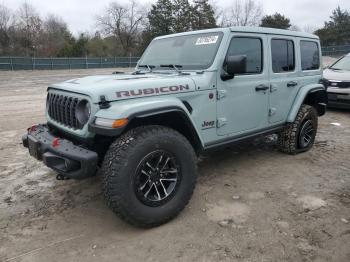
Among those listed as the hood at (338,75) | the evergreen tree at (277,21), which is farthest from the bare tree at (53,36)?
the hood at (338,75)

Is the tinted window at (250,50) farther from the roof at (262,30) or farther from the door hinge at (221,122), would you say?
the door hinge at (221,122)

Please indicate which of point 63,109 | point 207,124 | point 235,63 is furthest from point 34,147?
point 235,63

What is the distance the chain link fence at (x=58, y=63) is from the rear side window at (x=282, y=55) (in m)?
29.7

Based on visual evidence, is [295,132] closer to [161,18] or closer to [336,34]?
[161,18]

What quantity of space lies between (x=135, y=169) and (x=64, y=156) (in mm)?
667

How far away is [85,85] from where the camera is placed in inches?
135

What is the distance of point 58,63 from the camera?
3222 centimetres

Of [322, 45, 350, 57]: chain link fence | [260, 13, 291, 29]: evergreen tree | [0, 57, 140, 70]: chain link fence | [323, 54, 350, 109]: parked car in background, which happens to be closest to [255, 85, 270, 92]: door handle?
[323, 54, 350, 109]: parked car in background

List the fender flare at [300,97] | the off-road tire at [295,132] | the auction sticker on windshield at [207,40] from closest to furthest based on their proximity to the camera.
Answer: the auction sticker on windshield at [207,40] → the fender flare at [300,97] → the off-road tire at [295,132]

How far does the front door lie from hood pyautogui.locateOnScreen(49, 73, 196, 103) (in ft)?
1.72

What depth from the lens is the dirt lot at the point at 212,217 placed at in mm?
2967

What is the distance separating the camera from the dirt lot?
297cm

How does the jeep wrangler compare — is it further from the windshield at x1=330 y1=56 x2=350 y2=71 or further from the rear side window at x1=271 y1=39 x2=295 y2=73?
the windshield at x1=330 y1=56 x2=350 y2=71

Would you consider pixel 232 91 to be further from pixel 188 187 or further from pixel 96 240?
pixel 96 240
